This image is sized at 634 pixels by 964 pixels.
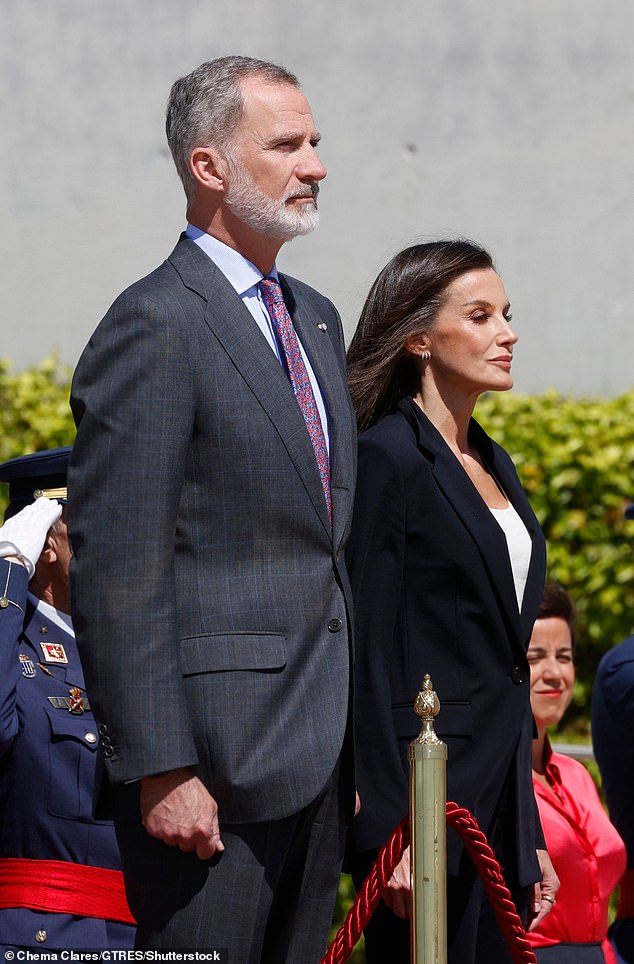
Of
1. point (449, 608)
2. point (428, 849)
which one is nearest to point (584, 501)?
point (449, 608)

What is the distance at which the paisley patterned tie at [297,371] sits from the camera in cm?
275

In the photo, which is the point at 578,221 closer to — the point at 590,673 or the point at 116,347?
the point at 590,673

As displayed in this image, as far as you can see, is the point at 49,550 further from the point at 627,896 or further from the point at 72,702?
the point at 627,896

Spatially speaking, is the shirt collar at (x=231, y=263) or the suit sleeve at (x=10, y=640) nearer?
the shirt collar at (x=231, y=263)

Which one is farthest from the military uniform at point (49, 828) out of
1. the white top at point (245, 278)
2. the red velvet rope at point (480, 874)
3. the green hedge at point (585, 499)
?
the green hedge at point (585, 499)

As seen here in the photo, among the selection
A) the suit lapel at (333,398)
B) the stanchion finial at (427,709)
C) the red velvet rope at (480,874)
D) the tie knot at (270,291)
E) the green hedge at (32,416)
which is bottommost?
the red velvet rope at (480,874)

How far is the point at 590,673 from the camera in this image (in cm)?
608

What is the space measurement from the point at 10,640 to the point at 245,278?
104cm

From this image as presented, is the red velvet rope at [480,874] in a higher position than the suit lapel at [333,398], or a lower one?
lower

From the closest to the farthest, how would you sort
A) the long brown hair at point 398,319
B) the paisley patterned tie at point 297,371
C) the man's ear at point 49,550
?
the paisley patterned tie at point 297,371 → the long brown hair at point 398,319 → the man's ear at point 49,550

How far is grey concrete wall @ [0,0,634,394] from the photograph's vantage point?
7.59 m

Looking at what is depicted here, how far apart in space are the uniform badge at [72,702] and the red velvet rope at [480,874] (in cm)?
86

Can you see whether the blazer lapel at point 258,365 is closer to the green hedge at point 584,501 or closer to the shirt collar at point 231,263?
the shirt collar at point 231,263

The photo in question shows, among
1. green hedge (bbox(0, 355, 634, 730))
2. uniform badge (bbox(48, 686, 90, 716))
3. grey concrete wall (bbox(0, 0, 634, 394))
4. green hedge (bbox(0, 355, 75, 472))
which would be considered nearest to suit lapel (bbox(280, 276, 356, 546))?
uniform badge (bbox(48, 686, 90, 716))
